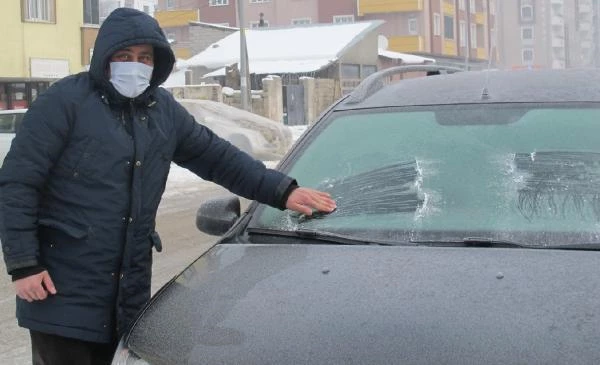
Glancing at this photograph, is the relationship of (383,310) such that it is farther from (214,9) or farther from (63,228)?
(214,9)

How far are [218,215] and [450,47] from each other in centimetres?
6060

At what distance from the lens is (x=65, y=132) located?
2885 mm

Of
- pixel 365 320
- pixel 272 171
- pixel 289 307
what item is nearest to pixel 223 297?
pixel 289 307

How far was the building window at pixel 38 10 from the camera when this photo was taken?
27.0 meters

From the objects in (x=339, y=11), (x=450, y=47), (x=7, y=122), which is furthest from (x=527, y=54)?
(x=7, y=122)

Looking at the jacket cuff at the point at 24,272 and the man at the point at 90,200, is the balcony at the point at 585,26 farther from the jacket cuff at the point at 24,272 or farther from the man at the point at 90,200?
the jacket cuff at the point at 24,272

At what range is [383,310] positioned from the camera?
227 cm

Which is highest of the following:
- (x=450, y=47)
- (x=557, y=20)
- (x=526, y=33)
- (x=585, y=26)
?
(x=585, y=26)

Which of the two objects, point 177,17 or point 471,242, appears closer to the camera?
point 471,242

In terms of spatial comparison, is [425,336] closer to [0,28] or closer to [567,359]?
[567,359]

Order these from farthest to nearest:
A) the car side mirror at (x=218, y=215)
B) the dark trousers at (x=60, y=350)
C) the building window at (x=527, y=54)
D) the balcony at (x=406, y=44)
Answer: the building window at (x=527, y=54) → the balcony at (x=406, y=44) → the car side mirror at (x=218, y=215) → the dark trousers at (x=60, y=350)

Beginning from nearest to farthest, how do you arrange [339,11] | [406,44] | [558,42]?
1. [406,44]
2. [339,11]
3. [558,42]

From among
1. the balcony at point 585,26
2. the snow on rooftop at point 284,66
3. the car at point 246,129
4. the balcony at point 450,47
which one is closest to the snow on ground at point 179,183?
the car at point 246,129

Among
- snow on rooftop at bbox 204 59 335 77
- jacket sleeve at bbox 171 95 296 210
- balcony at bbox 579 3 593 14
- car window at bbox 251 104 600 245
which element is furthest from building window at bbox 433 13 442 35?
balcony at bbox 579 3 593 14
